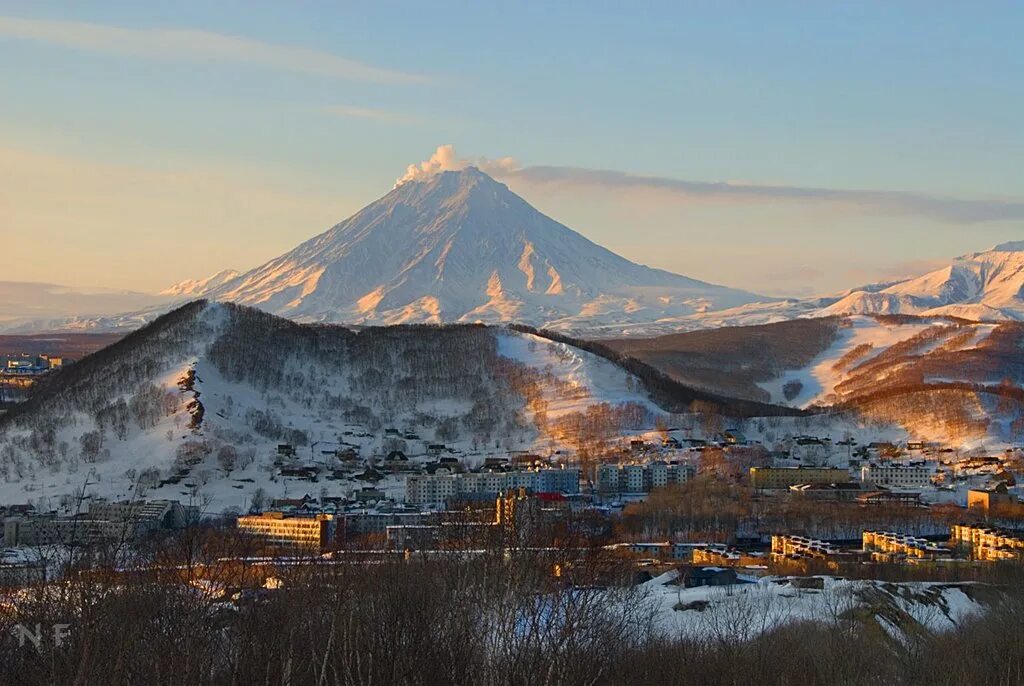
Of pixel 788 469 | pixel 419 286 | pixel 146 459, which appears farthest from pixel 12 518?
pixel 419 286

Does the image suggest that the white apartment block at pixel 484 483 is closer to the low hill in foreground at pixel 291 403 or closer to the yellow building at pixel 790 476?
the low hill in foreground at pixel 291 403

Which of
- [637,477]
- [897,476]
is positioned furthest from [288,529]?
[897,476]

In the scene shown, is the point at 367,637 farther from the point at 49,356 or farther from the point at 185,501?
the point at 49,356

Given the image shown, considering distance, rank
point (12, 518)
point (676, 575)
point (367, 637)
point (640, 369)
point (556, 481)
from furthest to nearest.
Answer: point (640, 369), point (556, 481), point (12, 518), point (676, 575), point (367, 637)

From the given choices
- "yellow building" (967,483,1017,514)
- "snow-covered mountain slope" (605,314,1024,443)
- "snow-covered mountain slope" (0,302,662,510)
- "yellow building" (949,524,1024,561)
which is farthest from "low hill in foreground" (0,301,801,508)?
"yellow building" (949,524,1024,561)

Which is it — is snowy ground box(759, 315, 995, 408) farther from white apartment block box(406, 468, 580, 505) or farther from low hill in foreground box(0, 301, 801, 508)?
white apartment block box(406, 468, 580, 505)

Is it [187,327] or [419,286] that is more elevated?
[419,286]

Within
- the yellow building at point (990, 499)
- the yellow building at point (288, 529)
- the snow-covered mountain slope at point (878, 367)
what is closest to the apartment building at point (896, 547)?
the yellow building at point (990, 499)

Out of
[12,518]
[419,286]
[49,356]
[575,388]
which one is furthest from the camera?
[419,286]
